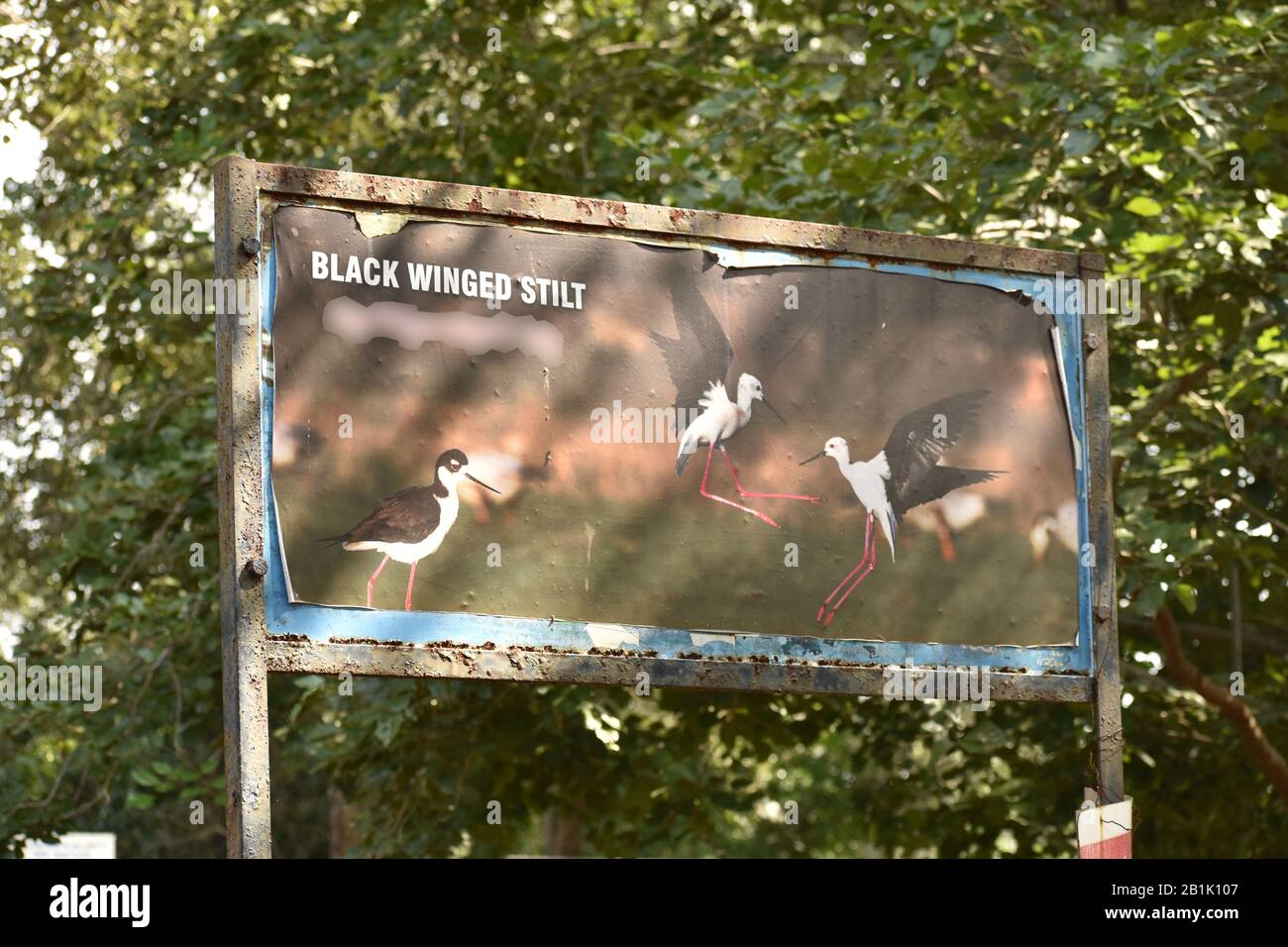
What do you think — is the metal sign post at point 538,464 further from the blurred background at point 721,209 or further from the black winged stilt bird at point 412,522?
the blurred background at point 721,209

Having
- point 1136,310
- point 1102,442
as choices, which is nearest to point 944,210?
point 1136,310

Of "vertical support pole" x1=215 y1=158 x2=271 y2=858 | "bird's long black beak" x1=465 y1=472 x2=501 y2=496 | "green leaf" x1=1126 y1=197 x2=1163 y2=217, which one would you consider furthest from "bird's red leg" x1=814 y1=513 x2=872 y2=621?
"green leaf" x1=1126 y1=197 x2=1163 y2=217

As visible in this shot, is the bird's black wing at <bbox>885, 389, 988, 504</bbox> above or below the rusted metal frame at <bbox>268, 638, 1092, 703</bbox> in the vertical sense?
above

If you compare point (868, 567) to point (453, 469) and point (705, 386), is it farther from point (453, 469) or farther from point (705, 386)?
point (453, 469)

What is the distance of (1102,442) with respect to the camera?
4.52 meters

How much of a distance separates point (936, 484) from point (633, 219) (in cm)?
112

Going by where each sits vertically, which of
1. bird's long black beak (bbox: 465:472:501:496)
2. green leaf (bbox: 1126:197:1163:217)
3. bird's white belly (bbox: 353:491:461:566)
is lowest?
bird's white belly (bbox: 353:491:461:566)

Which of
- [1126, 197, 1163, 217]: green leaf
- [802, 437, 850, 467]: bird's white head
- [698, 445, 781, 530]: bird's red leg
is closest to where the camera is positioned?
[698, 445, 781, 530]: bird's red leg

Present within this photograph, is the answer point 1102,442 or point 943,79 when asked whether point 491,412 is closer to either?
point 1102,442

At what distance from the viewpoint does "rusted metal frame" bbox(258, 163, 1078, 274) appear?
12.4 feet

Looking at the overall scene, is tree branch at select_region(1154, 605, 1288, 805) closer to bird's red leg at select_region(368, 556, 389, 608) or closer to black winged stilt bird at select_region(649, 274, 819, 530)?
black winged stilt bird at select_region(649, 274, 819, 530)

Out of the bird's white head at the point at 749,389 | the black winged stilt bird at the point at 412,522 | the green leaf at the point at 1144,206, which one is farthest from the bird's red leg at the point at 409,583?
the green leaf at the point at 1144,206

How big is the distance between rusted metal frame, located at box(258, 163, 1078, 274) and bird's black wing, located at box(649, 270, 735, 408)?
0.57 ft
